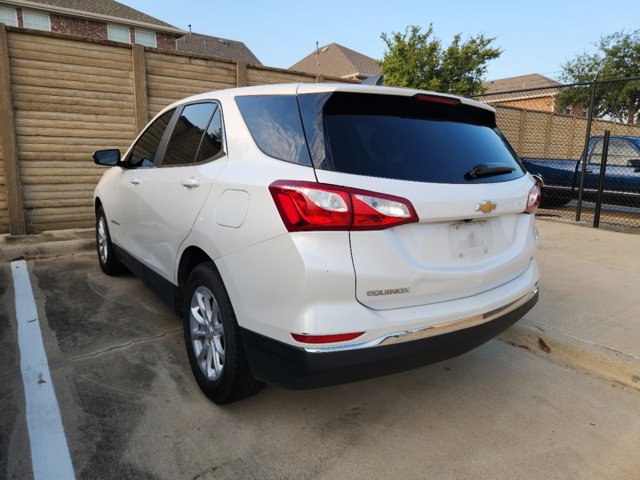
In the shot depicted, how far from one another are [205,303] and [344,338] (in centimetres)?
103

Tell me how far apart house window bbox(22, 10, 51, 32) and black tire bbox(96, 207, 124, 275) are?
899 inches

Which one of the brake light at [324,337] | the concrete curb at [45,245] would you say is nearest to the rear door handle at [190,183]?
the brake light at [324,337]

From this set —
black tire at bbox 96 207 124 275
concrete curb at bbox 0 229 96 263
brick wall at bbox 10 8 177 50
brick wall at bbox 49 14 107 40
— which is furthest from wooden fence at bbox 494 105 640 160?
brick wall at bbox 49 14 107 40

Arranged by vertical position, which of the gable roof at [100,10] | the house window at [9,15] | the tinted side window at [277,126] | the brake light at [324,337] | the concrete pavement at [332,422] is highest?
the gable roof at [100,10]

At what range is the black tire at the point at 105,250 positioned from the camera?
16.1 feet

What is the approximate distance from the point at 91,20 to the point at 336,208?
2695 cm

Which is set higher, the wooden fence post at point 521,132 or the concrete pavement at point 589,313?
the wooden fence post at point 521,132

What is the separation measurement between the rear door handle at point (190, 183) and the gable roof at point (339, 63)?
100 feet

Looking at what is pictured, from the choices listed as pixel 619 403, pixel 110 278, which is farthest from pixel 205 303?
pixel 110 278

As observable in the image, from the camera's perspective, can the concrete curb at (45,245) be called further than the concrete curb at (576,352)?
Yes

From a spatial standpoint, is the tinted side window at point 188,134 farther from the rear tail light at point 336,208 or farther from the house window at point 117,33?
the house window at point 117,33

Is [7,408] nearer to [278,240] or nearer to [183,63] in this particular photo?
[278,240]

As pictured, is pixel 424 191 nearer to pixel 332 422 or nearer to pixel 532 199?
pixel 532 199

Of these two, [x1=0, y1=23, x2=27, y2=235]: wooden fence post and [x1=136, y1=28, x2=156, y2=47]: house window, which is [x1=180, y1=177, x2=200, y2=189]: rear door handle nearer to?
[x1=0, y1=23, x2=27, y2=235]: wooden fence post
